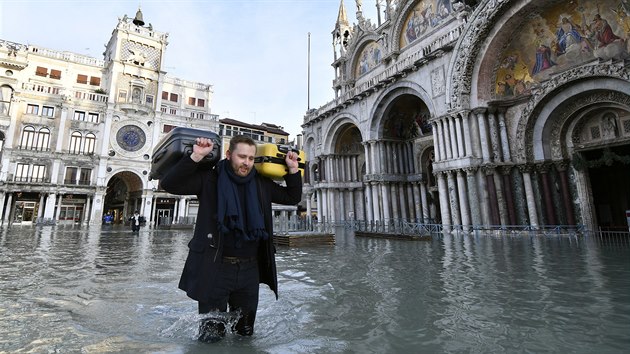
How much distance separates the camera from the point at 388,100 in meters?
22.1

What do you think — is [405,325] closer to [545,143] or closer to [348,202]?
[545,143]

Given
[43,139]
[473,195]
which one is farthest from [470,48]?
[43,139]

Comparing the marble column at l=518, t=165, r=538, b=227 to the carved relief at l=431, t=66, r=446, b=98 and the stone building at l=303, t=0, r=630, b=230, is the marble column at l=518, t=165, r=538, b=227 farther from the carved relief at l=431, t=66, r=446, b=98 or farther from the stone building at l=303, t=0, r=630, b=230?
the carved relief at l=431, t=66, r=446, b=98

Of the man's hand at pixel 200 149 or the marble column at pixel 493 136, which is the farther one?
the marble column at pixel 493 136

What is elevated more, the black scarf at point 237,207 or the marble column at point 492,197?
the marble column at point 492,197

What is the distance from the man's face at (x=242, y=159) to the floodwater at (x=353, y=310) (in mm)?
1495

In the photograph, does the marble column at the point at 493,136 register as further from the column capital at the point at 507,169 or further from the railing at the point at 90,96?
the railing at the point at 90,96

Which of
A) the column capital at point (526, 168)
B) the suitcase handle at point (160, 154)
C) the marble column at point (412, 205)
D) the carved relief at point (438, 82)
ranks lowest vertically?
the suitcase handle at point (160, 154)

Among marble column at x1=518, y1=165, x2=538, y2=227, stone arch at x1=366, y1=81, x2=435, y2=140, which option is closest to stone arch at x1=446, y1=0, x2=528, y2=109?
stone arch at x1=366, y1=81, x2=435, y2=140

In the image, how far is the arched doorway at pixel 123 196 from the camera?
39.4m

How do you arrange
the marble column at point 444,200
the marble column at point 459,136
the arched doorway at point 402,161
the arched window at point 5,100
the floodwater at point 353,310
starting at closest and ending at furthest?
the floodwater at point 353,310, the marble column at point 459,136, the marble column at point 444,200, the arched doorway at point 402,161, the arched window at point 5,100

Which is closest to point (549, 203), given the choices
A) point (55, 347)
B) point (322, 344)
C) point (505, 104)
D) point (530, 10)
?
point (505, 104)

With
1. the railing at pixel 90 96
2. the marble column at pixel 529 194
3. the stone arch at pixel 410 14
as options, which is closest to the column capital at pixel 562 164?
the marble column at pixel 529 194

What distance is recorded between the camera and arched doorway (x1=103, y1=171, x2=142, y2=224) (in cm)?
3944
